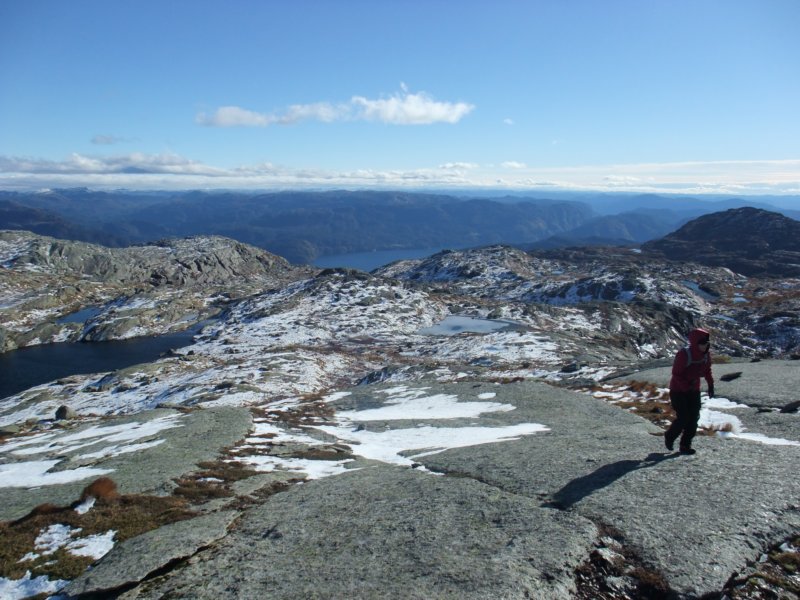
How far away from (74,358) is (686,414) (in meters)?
144

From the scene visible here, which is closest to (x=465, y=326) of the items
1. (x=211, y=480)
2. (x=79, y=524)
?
(x=211, y=480)

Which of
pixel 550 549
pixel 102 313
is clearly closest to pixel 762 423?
pixel 550 549

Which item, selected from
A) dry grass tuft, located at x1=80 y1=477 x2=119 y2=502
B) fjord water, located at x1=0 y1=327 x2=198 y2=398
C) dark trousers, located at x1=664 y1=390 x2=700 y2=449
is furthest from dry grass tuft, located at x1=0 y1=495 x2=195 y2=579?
fjord water, located at x1=0 y1=327 x2=198 y2=398

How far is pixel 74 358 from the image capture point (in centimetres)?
12194

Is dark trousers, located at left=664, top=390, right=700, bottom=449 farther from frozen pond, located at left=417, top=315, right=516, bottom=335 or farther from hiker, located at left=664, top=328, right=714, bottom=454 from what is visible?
frozen pond, located at left=417, top=315, right=516, bottom=335

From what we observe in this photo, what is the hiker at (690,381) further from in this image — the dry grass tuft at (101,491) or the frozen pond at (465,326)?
the frozen pond at (465,326)

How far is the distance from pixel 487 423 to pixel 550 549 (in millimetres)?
17067

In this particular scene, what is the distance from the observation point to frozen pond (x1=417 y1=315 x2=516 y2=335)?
112188mm

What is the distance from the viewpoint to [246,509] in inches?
554

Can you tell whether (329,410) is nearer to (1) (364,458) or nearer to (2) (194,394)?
(1) (364,458)

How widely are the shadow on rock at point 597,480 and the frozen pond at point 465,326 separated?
94.9m

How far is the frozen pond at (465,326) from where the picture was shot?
112 m

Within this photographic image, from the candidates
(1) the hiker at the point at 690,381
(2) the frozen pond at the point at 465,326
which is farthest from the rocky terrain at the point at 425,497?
(2) the frozen pond at the point at 465,326

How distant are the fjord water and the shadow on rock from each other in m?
114
